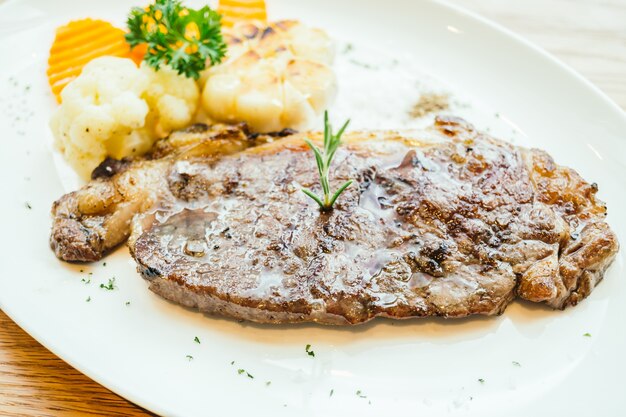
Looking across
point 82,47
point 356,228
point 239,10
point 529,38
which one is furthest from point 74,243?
point 529,38

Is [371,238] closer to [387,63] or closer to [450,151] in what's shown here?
→ [450,151]

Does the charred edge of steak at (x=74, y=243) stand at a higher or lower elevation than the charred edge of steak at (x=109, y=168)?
lower

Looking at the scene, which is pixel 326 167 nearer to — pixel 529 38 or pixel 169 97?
pixel 169 97

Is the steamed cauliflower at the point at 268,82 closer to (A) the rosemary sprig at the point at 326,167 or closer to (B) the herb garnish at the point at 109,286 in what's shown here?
(A) the rosemary sprig at the point at 326,167

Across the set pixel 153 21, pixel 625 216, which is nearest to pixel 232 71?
pixel 153 21

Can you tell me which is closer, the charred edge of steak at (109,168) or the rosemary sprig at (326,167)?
the rosemary sprig at (326,167)

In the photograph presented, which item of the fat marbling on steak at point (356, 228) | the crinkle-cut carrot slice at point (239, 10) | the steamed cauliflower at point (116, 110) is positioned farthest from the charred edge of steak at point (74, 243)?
the crinkle-cut carrot slice at point (239, 10)

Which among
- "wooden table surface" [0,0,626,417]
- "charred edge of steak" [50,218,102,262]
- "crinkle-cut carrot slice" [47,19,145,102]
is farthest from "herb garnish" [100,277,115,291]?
"crinkle-cut carrot slice" [47,19,145,102]
